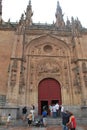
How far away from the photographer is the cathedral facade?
16547 millimetres

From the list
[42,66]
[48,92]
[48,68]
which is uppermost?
[42,66]

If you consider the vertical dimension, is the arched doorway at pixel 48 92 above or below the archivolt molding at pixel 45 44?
below

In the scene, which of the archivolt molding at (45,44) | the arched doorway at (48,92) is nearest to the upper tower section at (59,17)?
the archivolt molding at (45,44)

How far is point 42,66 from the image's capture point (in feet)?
60.4

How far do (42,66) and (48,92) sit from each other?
2.95 m

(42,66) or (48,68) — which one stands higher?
(42,66)

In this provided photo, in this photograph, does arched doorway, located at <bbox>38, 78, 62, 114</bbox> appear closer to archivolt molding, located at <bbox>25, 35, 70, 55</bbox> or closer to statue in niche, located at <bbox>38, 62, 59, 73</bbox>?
statue in niche, located at <bbox>38, 62, 59, 73</bbox>

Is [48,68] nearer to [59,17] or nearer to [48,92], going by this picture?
[48,92]

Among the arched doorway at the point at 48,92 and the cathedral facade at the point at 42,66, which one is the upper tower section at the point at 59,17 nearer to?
the cathedral facade at the point at 42,66

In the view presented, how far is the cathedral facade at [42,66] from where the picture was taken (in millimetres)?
16547

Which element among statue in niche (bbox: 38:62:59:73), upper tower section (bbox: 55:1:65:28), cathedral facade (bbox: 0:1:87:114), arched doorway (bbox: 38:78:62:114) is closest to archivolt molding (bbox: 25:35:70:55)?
cathedral facade (bbox: 0:1:87:114)

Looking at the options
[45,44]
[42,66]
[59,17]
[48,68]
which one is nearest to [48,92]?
[48,68]

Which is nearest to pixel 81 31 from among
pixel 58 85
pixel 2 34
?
pixel 58 85

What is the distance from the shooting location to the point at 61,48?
1980 centimetres
